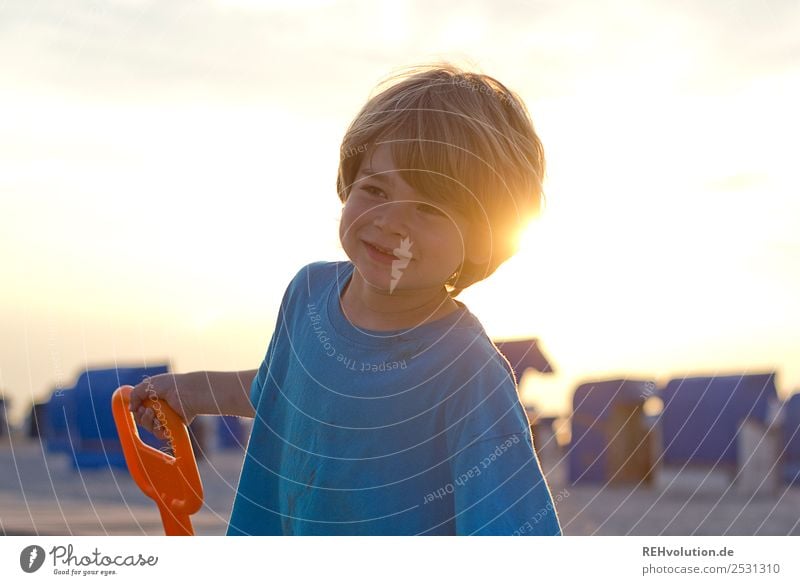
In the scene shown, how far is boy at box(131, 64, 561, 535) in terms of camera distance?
3.96 ft

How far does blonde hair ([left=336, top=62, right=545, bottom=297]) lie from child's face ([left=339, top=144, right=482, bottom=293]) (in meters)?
0.01

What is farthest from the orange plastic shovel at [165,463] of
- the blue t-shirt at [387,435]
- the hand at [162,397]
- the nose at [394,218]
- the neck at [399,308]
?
the nose at [394,218]

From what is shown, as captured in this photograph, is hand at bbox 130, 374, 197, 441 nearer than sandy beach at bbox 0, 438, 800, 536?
Yes

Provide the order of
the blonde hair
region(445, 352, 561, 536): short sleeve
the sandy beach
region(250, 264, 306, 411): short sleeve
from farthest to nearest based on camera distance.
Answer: the sandy beach, region(250, 264, 306, 411): short sleeve, the blonde hair, region(445, 352, 561, 536): short sleeve

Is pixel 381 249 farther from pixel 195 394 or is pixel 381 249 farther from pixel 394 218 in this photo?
pixel 195 394

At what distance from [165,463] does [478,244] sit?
522 mm

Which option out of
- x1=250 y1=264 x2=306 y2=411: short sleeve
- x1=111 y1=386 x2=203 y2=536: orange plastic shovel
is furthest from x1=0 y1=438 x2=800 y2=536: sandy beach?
x1=250 y1=264 x2=306 y2=411: short sleeve

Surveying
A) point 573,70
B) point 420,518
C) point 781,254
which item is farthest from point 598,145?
point 420,518

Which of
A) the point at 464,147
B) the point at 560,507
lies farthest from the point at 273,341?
the point at 560,507

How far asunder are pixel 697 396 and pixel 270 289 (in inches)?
121

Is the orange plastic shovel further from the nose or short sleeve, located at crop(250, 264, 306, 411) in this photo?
the nose

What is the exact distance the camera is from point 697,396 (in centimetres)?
448
